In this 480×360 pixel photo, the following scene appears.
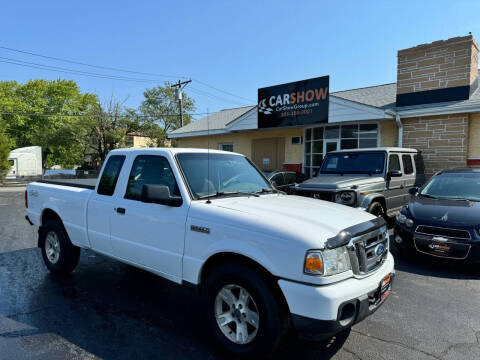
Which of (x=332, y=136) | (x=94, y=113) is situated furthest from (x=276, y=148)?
(x=94, y=113)

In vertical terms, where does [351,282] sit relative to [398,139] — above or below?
below

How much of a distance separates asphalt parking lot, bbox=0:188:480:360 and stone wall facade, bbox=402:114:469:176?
6.43 meters

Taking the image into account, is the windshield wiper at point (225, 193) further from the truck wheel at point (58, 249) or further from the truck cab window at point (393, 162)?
the truck cab window at point (393, 162)

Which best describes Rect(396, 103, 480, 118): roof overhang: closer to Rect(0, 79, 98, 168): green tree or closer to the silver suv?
the silver suv

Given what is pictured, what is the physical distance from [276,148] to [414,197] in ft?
32.3

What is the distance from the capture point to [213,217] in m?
2.97

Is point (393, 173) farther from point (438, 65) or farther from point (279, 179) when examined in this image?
point (438, 65)

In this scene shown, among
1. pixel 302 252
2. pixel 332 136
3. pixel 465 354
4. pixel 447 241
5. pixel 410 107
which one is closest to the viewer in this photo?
pixel 302 252

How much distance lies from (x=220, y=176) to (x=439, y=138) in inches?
385

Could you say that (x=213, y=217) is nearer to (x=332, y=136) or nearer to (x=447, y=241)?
(x=447, y=241)

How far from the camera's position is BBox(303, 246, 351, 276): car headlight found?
8.07 ft

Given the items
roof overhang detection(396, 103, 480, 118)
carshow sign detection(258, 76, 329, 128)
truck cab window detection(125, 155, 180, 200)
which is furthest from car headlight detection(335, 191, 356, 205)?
carshow sign detection(258, 76, 329, 128)

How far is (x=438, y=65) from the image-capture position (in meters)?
11.1

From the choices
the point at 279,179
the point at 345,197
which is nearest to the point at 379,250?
the point at 345,197
